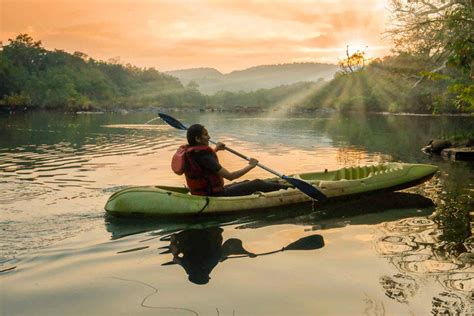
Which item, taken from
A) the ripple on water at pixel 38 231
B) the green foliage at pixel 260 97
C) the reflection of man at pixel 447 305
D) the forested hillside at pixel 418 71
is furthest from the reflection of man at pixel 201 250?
the green foliage at pixel 260 97

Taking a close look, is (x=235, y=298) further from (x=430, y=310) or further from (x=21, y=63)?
(x=21, y=63)

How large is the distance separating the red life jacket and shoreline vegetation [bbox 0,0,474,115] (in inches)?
299

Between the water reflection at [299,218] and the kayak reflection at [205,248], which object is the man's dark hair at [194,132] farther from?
A: the kayak reflection at [205,248]

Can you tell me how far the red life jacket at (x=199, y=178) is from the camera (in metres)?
8.16

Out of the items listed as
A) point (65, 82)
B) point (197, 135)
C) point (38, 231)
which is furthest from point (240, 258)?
point (65, 82)

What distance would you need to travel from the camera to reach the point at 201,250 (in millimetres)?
6820

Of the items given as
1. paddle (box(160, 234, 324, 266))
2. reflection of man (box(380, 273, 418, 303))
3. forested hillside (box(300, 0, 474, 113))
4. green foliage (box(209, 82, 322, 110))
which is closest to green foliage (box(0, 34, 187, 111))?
green foliage (box(209, 82, 322, 110))

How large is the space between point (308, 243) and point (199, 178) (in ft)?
7.02

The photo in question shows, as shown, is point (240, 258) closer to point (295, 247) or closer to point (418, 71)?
point (295, 247)

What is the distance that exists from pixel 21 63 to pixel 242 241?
114686mm

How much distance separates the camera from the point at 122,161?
16781 mm

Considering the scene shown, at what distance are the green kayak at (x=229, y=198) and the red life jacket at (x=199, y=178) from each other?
261 millimetres

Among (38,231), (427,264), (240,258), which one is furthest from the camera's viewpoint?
(38,231)

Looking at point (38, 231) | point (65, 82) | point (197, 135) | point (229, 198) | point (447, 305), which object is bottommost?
point (447, 305)
